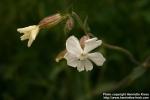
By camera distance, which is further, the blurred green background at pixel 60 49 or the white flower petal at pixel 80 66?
the blurred green background at pixel 60 49

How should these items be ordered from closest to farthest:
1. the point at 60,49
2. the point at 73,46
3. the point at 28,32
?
the point at 73,46 < the point at 28,32 < the point at 60,49

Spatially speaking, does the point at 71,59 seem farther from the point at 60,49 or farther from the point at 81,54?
the point at 60,49

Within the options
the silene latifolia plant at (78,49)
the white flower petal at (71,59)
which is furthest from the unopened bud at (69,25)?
the white flower petal at (71,59)

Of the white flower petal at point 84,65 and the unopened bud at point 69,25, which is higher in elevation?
the unopened bud at point 69,25

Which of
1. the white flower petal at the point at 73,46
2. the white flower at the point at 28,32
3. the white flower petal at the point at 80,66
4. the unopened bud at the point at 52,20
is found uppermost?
the unopened bud at the point at 52,20

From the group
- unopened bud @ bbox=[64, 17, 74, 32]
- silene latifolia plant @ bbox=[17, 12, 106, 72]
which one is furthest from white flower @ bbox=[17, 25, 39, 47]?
unopened bud @ bbox=[64, 17, 74, 32]

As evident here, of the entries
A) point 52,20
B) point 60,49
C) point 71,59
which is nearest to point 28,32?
point 52,20

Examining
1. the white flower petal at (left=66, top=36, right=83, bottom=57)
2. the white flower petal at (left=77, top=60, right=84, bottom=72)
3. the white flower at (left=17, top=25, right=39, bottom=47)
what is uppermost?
the white flower at (left=17, top=25, right=39, bottom=47)

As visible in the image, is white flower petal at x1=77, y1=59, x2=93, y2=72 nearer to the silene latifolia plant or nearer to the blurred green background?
the silene latifolia plant

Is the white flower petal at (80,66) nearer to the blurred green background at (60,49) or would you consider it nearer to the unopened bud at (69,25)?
the unopened bud at (69,25)
